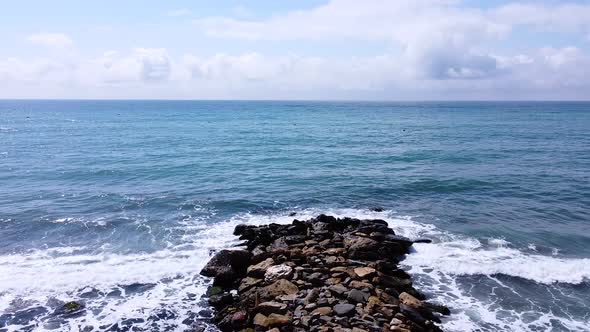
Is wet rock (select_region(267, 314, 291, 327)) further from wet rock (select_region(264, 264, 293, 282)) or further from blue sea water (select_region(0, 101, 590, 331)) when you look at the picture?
blue sea water (select_region(0, 101, 590, 331))

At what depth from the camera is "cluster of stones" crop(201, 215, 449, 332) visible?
729 inches

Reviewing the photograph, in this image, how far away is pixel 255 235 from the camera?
98.6 feet

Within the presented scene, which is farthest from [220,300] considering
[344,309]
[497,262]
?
[497,262]

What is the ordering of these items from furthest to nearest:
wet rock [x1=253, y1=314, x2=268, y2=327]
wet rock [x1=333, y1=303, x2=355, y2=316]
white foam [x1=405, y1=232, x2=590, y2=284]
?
white foam [x1=405, y1=232, x2=590, y2=284] < wet rock [x1=333, y1=303, x2=355, y2=316] < wet rock [x1=253, y1=314, x2=268, y2=327]

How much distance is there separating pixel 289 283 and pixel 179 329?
5.94 metres

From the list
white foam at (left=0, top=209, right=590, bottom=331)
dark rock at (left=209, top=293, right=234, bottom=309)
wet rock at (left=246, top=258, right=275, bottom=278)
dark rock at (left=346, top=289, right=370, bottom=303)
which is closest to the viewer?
dark rock at (left=346, top=289, right=370, bottom=303)

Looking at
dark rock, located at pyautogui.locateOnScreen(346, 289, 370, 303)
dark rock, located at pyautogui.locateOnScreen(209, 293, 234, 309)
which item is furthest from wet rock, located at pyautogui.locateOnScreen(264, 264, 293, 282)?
dark rock, located at pyautogui.locateOnScreen(346, 289, 370, 303)

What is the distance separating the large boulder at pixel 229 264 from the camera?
24.3 meters

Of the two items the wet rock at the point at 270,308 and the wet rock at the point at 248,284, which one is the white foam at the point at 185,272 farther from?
the wet rock at the point at 270,308

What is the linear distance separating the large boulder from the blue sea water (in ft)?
3.66

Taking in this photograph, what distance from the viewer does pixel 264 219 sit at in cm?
3528

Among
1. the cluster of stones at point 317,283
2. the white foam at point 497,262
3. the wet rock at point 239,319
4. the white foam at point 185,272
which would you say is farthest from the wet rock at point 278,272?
the white foam at point 497,262

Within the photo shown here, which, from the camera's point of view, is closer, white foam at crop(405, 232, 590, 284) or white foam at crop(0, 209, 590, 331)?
white foam at crop(0, 209, 590, 331)

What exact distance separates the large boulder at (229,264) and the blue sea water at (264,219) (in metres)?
1.12
